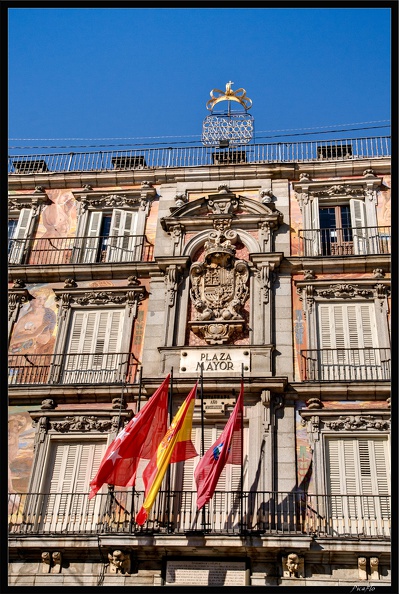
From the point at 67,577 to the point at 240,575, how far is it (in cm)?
380

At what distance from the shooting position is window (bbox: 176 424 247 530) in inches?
648

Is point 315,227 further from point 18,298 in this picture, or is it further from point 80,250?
point 18,298

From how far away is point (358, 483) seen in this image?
17094mm

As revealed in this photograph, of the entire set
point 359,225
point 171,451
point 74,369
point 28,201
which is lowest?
point 171,451

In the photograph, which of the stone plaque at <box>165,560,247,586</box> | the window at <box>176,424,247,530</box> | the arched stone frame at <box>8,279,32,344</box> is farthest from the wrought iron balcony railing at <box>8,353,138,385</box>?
the stone plaque at <box>165,560,247,586</box>

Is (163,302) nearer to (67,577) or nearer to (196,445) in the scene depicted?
(196,445)

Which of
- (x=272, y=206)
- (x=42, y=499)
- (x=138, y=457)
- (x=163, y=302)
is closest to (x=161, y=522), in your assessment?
(x=138, y=457)

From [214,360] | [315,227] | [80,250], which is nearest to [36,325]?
[80,250]

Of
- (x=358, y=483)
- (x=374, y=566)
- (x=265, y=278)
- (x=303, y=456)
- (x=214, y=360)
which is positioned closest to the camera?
(x=374, y=566)

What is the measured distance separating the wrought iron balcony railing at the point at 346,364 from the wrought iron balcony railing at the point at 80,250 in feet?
19.3

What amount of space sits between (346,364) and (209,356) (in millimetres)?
3492

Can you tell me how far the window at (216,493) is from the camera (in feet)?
54.0

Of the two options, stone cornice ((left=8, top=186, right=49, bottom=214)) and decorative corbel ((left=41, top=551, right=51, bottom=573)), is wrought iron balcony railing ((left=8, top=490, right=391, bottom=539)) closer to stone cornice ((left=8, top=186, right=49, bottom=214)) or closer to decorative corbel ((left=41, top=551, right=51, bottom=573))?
decorative corbel ((left=41, top=551, right=51, bottom=573))

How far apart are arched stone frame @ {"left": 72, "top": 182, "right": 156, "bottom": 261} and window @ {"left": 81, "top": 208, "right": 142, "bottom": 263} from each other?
0.45 ft
